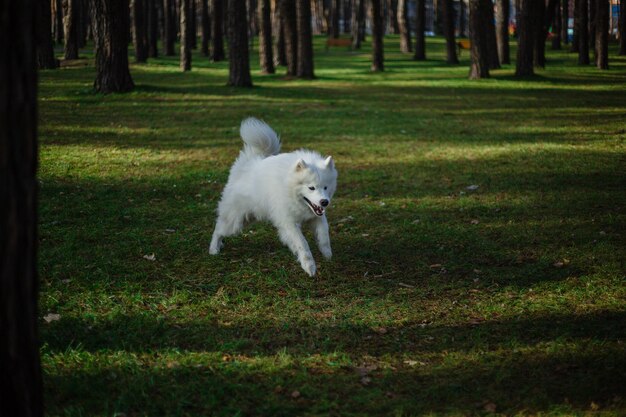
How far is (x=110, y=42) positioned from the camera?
17.2 metres

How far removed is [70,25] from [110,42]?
12053 millimetres

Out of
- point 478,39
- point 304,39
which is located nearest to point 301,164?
point 304,39

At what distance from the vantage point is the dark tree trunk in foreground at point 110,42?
666 inches

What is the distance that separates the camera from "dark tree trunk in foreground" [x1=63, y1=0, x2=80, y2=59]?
26.9 m

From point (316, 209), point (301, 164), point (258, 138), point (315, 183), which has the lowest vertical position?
point (316, 209)

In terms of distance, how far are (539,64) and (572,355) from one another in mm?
27424

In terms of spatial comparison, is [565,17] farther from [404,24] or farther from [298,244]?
[298,244]

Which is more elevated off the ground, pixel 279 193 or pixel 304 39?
pixel 304 39

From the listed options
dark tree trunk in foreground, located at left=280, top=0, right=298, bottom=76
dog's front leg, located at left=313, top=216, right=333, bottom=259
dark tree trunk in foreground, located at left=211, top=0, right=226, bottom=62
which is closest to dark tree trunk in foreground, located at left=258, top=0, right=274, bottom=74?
dark tree trunk in foreground, located at left=280, top=0, right=298, bottom=76

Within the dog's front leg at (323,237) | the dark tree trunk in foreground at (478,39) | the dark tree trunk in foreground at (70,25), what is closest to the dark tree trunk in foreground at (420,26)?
the dark tree trunk in foreground at (478,39)

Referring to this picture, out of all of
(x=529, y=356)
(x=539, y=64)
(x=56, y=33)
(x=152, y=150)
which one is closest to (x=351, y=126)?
(x=152, y=150)

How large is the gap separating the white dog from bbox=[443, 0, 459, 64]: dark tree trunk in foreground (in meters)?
25.5

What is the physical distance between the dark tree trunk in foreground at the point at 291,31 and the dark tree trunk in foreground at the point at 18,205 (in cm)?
2307

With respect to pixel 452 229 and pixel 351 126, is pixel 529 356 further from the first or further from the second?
pixel 351 126
